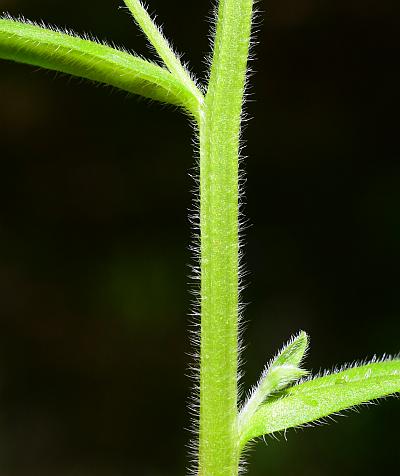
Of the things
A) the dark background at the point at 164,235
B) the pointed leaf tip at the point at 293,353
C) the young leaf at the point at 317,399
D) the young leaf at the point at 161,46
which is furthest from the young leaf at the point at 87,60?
the dark background at the point at 164,235

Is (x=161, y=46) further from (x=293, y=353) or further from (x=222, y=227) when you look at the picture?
(x=293, y=353)

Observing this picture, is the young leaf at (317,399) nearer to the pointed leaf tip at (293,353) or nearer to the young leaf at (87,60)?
the pointed leaf tip at (293,353)

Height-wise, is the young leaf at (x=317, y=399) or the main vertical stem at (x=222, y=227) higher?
the main vertical stem at (x=222, y=227)

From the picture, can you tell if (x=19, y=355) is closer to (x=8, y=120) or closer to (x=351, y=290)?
(x=8, y=120)

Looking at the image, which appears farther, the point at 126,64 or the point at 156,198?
the point at 156,198

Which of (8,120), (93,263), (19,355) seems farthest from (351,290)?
(8,120)
